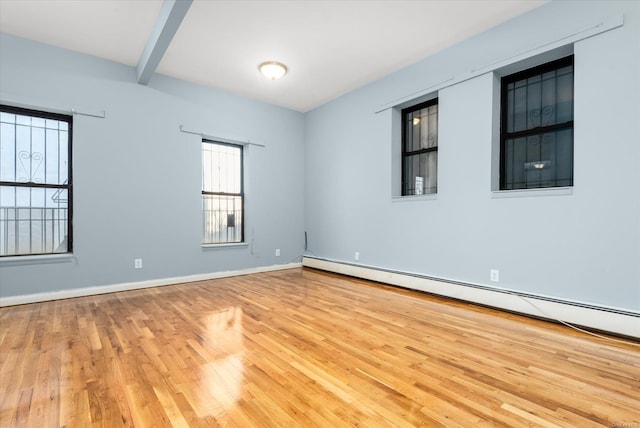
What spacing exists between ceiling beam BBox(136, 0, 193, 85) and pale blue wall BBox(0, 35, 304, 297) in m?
0.44

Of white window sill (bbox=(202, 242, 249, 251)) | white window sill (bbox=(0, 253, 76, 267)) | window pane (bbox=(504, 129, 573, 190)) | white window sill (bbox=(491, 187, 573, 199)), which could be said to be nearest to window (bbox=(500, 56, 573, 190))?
window pane (bbox=(504, 129, 573, 190))

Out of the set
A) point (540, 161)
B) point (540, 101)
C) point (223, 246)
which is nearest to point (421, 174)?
point (540, 161)

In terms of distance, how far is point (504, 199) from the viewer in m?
3.20

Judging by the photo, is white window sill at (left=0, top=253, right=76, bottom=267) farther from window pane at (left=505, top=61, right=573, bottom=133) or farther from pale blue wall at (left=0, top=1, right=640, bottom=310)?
window pane at (left=505, top=61, right=573, bottom=133)

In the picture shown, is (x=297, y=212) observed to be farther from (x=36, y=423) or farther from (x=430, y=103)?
(x=36, y=423)

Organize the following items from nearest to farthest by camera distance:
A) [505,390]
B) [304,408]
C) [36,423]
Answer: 1. [36,423]
2. [304,408]
3. [505,390]

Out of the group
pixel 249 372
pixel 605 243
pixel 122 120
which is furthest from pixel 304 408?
pixel 122 120

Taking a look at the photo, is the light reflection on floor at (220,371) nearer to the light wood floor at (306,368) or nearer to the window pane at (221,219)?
the light wood floor at (306,368)

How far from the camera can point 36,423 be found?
1.42 meters

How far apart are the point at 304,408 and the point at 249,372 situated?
50 cm

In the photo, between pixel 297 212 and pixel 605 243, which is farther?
pixel 297 212

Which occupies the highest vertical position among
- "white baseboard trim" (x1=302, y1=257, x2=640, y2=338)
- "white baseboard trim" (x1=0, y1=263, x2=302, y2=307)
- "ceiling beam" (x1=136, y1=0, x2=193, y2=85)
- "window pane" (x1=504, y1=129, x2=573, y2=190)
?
"ceiling beam" (x1=136, y1=0, x2=193, y2=85)

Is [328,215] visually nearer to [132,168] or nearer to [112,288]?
[132,168]

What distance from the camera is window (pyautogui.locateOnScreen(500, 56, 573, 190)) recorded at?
116 inches
